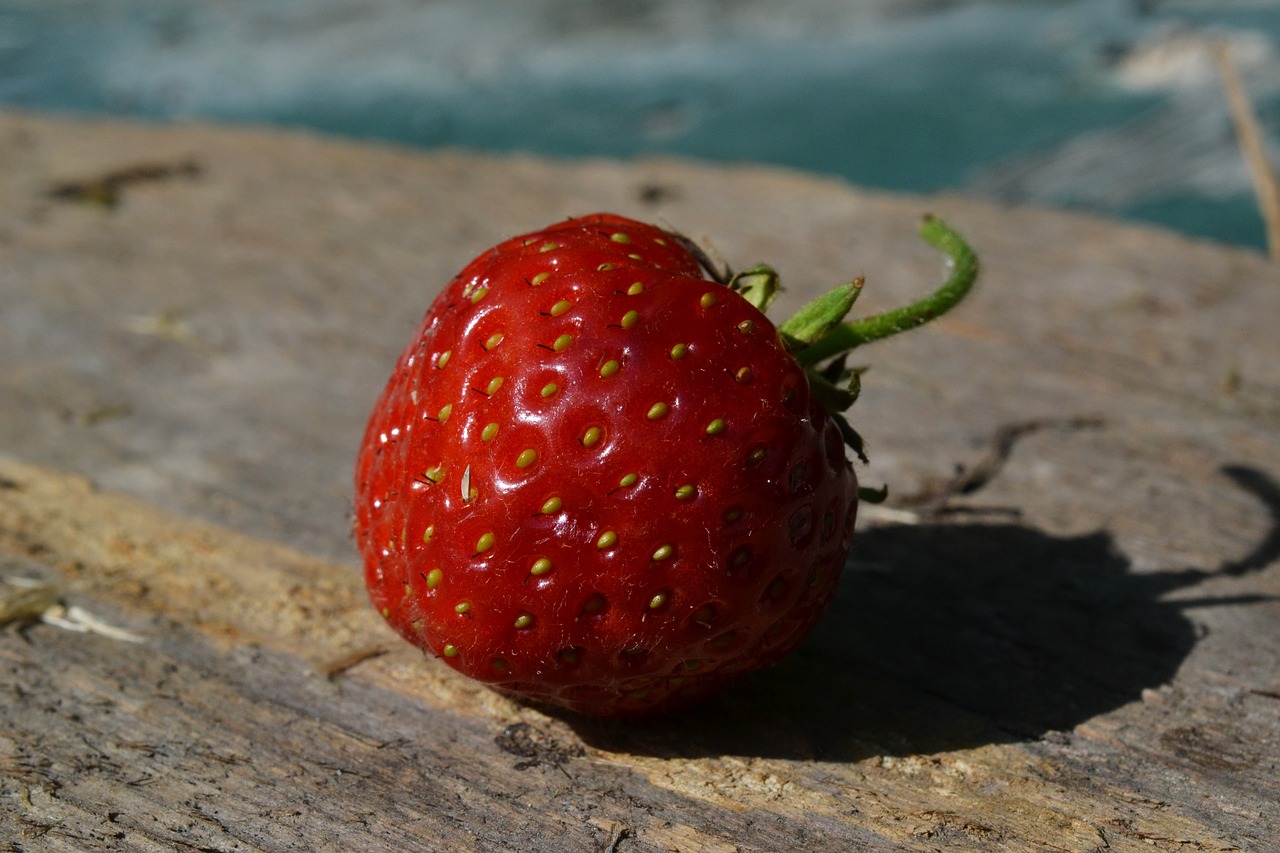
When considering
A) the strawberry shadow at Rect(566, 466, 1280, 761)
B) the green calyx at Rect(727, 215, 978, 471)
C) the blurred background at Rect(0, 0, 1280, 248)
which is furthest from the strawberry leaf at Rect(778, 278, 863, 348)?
the blurred background at Rect(0, 0, 1280, 248)

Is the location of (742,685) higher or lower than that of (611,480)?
lower

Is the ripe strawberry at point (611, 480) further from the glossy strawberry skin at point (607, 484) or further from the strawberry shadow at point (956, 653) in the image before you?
the strawberry shadow at point (956, 653)

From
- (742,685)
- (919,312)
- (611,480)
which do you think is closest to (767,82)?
(919,312)

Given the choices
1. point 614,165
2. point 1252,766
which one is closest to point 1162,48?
point 614,165

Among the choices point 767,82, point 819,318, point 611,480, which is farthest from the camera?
point 767,82

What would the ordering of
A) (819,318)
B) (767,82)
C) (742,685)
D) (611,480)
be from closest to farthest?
(611,480), (819,318), (742,685), (767,82)

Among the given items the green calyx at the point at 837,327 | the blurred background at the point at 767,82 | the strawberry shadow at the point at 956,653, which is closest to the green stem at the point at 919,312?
the green calyx at the point at 837,327

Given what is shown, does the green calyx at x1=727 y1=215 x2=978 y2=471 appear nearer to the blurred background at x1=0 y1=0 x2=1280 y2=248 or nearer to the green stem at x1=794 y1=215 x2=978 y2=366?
the green stem at x1=794 y1=215 x2=978 y2=366

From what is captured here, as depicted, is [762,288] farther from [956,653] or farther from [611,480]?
[956,653]
